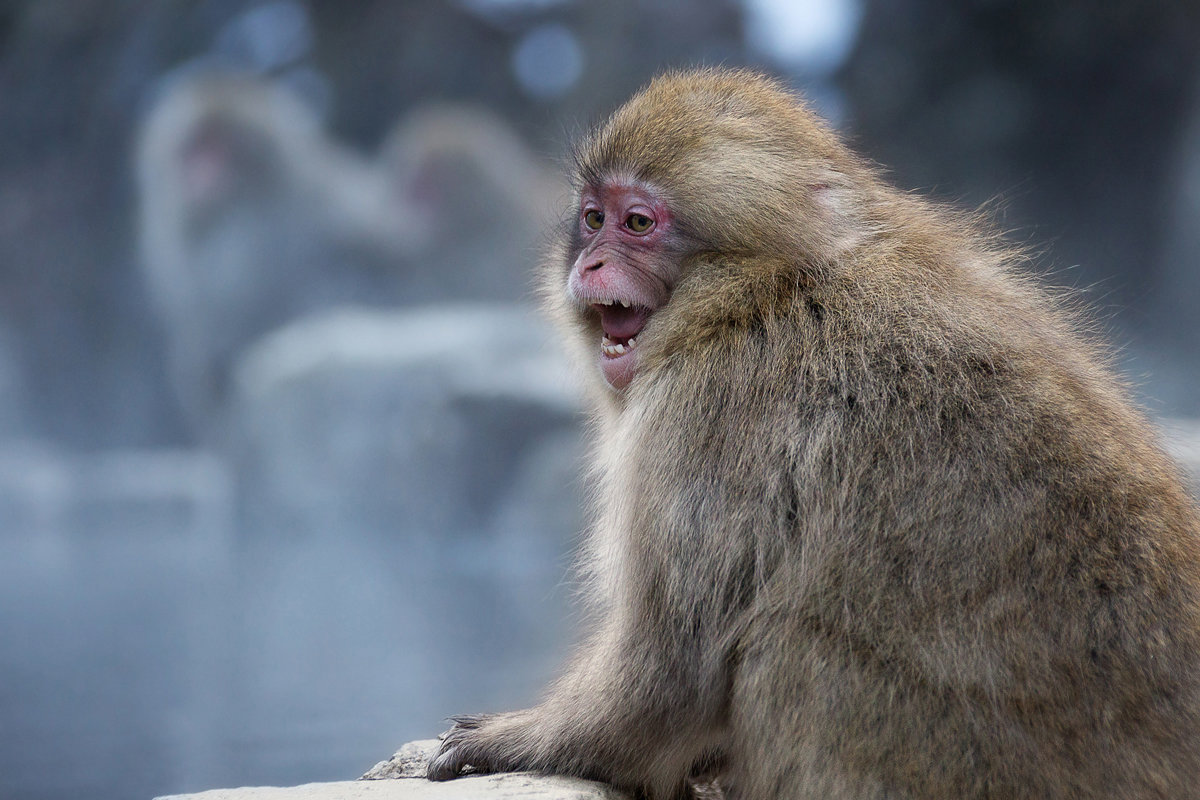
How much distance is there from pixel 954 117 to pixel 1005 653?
7.64 m

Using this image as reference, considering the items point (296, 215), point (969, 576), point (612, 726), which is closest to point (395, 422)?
point (296, 215)

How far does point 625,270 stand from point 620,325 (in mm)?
161

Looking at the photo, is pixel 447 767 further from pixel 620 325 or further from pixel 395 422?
pixel 395 422

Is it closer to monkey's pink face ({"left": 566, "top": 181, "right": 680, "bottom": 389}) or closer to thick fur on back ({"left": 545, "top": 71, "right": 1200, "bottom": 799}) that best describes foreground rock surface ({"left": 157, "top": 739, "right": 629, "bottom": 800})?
thick fur on back ({"left": 545, "top": 71, "right": 1200, "bottom": 799})

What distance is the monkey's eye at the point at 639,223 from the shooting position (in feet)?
9.76

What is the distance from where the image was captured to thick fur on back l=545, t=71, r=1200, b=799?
225cm

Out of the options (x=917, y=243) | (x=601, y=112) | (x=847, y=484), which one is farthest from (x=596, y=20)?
(x=847, y=484)

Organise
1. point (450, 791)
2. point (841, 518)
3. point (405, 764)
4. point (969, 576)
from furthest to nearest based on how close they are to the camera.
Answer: point (405, 764)
point (450, 791)
point (841, 518)
point (969, 576)

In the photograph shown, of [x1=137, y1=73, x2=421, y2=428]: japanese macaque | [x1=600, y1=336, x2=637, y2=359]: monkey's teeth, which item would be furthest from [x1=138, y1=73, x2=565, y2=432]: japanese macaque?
[x1=600, y1=336, x2=637, y2=359]: monkey's teeth

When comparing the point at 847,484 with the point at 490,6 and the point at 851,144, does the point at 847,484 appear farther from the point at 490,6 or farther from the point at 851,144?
the point at 490,6

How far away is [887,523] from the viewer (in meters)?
2.40

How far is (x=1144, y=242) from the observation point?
28.3 feet

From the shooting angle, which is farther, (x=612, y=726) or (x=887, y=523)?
(x=612, y=726)

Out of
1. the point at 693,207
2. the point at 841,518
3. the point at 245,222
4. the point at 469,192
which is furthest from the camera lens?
the point at 469,192
